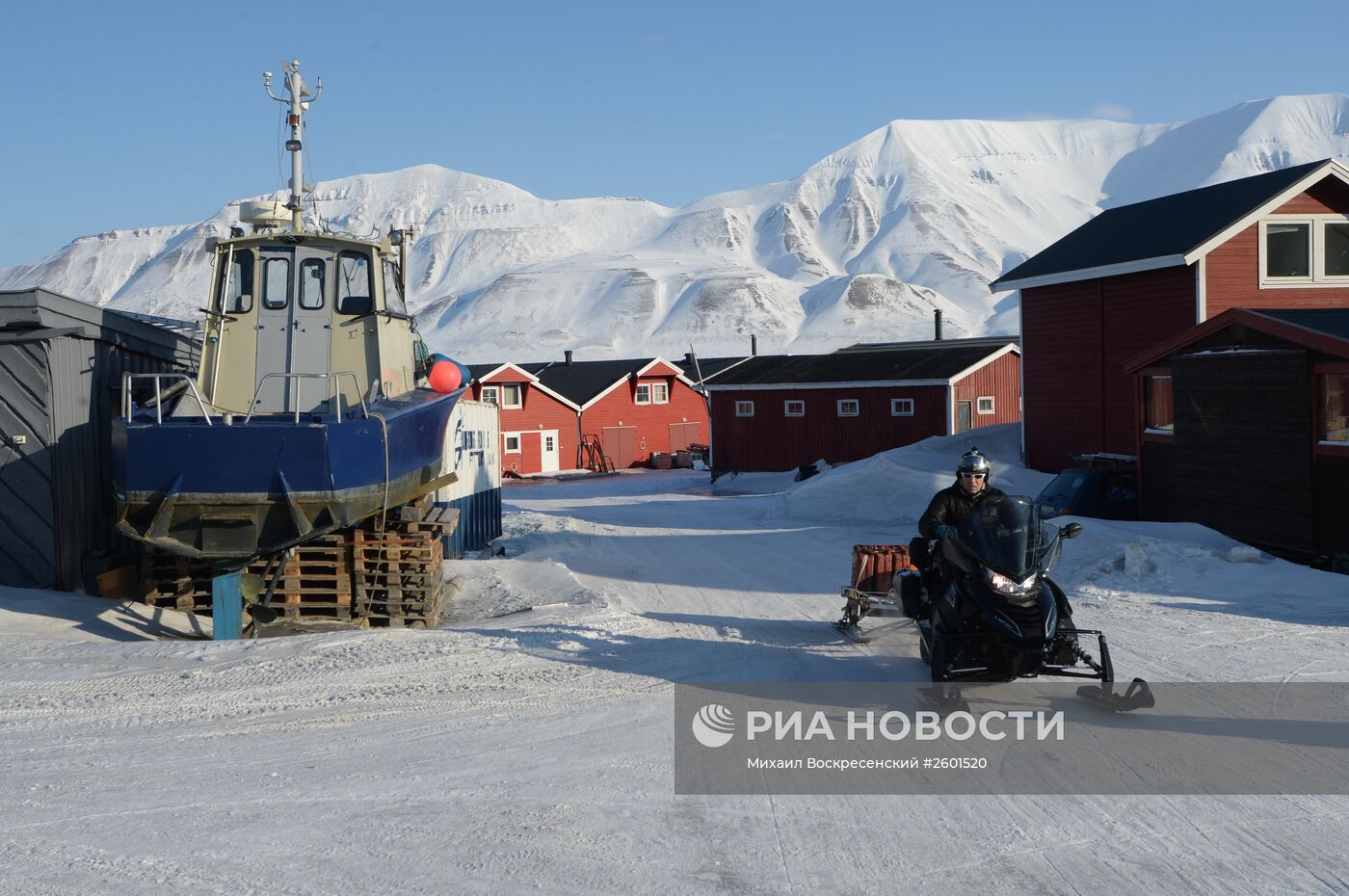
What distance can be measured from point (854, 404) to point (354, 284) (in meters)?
26.0

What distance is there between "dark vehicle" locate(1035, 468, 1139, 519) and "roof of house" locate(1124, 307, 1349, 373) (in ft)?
8.24

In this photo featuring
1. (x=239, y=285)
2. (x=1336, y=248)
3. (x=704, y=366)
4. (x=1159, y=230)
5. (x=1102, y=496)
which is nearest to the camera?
(x=239, y=285)

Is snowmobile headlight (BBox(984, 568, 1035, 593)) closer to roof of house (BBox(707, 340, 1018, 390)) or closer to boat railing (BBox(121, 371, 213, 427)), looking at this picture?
boat railing (BBox(121, 371, 213, 427))

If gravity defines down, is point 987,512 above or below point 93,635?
above

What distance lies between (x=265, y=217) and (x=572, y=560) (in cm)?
658

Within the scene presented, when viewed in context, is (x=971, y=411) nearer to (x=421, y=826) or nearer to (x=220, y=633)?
(x=220, y=633)

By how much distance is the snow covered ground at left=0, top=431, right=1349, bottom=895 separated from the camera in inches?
203

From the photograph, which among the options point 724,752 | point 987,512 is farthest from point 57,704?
point 987,512

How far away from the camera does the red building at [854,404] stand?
3609cm

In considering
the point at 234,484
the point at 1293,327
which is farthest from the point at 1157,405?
the point at 234,484

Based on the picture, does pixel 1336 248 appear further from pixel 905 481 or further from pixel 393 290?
pixel 393 290

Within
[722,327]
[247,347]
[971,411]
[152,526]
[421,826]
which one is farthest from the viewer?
[722,327]

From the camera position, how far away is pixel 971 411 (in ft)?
120

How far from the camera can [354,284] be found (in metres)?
13.0
